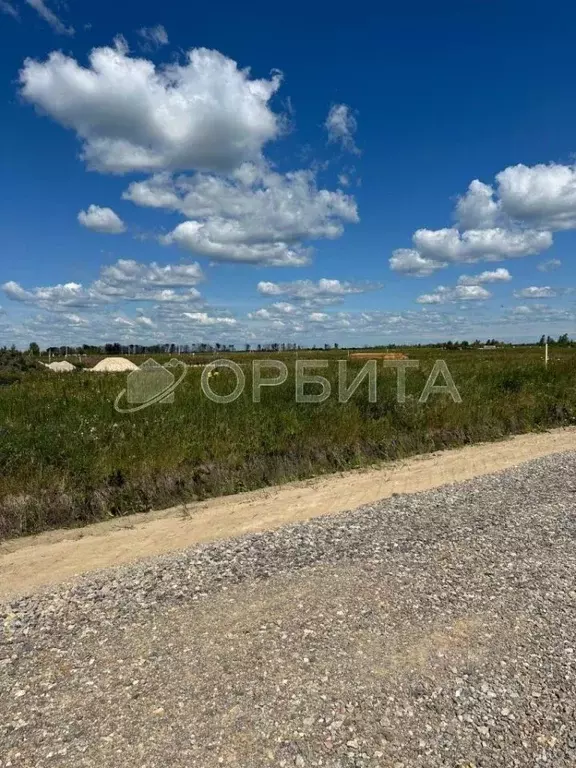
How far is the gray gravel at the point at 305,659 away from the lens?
9.11ft

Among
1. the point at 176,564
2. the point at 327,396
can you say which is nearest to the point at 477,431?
the point at 327,396

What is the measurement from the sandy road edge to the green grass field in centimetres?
48

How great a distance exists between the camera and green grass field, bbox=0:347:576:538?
823 centimetres

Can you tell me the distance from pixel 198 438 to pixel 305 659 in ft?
23.1

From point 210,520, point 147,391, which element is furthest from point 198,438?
point 147,391

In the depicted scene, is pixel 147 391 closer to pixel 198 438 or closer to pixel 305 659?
pixel 198 438

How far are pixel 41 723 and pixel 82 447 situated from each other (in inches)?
263

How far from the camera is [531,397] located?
16.1 metres

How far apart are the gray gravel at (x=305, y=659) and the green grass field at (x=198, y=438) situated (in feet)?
10.5

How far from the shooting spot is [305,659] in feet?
11.4

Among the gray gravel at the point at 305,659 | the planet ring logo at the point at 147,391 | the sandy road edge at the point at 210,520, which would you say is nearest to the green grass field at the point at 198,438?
the planet ring logo at the point at 147,391

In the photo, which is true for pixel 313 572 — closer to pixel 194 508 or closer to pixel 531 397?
pixel 194 508

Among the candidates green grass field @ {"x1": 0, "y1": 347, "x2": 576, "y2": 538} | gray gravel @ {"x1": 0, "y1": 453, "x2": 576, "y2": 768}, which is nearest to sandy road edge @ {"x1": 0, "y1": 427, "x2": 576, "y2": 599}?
green grass field @ {"x1": 0, "y1": 347, "x2": 576, "y2": 538}

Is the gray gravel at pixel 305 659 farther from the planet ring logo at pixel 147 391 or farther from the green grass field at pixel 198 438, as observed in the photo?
the planet ring logo at pixel 147 391
